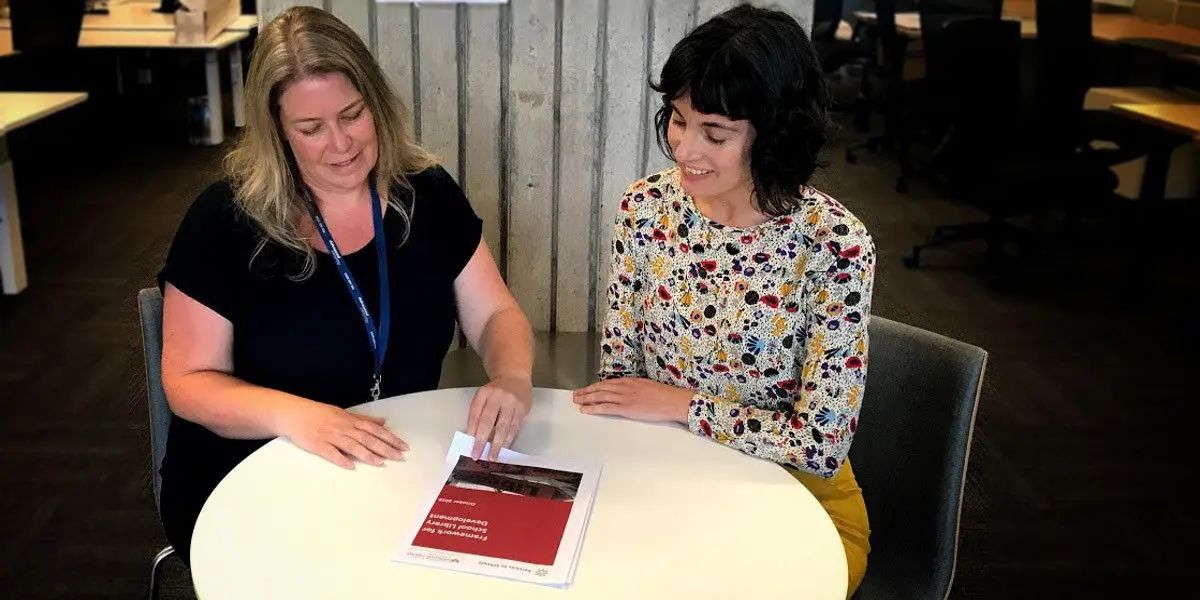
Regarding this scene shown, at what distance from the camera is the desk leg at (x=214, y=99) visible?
22.5 ft

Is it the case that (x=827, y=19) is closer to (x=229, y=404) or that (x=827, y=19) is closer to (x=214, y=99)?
(x=214, y=99)

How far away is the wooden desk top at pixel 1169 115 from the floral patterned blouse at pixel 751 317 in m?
3.11

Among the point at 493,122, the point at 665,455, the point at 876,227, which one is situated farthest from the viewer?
the point at 876,227

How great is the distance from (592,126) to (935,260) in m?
3.20

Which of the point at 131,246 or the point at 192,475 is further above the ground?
the point at 192,475

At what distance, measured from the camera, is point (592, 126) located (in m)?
2.39

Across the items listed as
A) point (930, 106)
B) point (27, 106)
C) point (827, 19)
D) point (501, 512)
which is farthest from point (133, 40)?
point (501, 512)

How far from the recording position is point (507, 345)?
1840mm

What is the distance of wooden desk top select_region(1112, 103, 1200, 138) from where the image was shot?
162 inches

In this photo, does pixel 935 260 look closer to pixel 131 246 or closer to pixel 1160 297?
pixel 1160 297

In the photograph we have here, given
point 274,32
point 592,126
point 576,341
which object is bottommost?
point 576,341

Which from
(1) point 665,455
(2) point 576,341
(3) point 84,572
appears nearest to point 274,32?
(1) point 665,455

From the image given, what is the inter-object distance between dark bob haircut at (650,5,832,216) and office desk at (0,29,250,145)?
5227 millimetres

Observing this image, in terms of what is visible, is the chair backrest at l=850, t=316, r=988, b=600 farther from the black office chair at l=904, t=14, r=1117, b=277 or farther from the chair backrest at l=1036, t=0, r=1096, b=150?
the chair backrest at l=1036, t=0, r=1096, b=150
